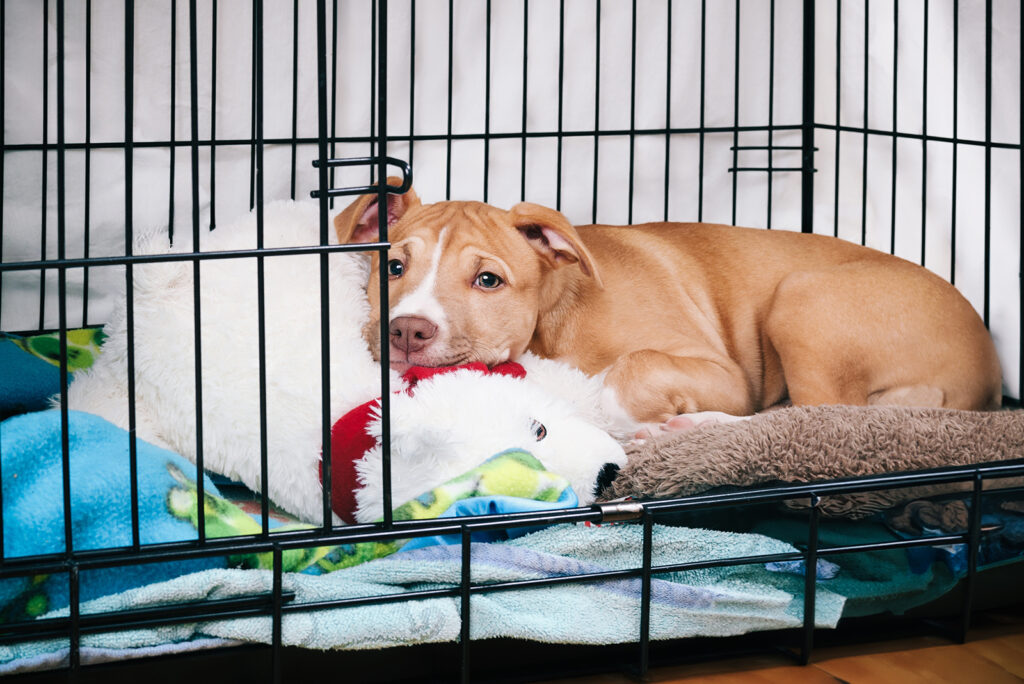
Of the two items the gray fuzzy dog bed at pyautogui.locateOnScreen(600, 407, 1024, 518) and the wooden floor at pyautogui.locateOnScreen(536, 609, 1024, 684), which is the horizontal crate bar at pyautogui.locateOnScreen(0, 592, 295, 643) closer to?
the wooden floor at pyautogui.locateOnScreen(536, 609, 1024, 684)

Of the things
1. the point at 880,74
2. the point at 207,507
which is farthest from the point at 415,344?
the point at 880,74

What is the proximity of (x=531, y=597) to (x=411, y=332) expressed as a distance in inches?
27.4

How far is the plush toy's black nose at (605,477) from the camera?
1.73 m

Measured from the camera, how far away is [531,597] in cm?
141

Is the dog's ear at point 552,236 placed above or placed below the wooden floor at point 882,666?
above

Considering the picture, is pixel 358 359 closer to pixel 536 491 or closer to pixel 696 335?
pixel 536 491

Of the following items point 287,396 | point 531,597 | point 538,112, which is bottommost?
point 531,597

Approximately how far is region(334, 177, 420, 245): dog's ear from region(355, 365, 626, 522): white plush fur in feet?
1.67

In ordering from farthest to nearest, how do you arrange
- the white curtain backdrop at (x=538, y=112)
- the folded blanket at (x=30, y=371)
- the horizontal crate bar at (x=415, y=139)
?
the white curtain backdrop at (x=538, y=112), the horizontal crate bar at (x=415, y=139), the folded blanket at (x=30, y=371)

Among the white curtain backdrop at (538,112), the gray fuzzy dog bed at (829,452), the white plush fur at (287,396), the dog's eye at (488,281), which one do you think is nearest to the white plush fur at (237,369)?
the white plush fur at (287,396)

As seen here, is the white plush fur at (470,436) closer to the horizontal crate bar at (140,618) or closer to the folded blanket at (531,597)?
the folded blanket at (531,597)

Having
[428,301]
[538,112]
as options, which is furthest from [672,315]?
[538,112]

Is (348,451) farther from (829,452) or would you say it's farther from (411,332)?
(829,452)

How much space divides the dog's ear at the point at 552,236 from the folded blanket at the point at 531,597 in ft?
2.55
